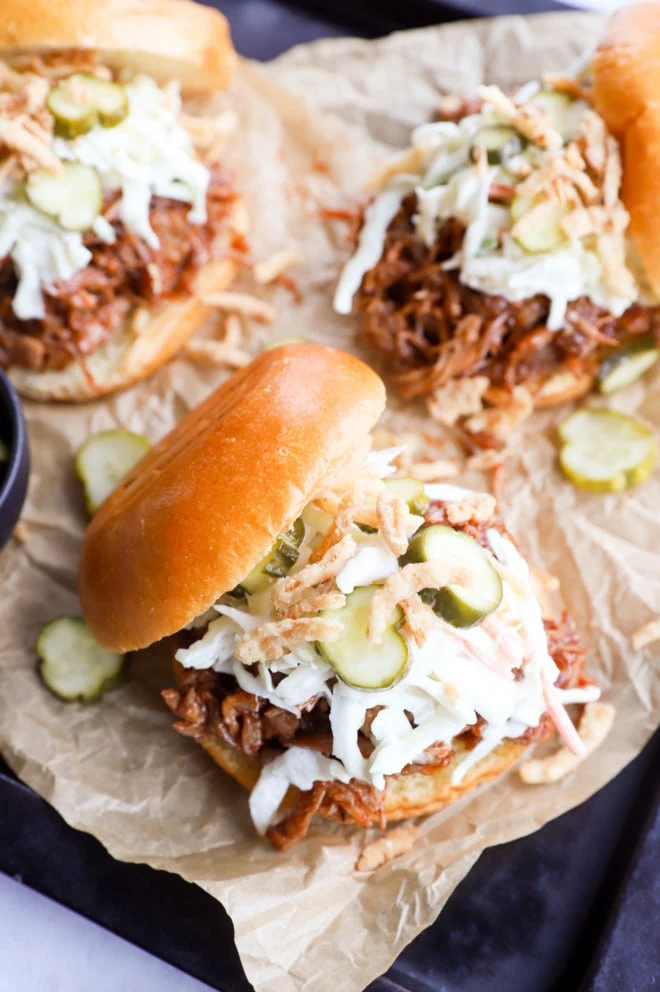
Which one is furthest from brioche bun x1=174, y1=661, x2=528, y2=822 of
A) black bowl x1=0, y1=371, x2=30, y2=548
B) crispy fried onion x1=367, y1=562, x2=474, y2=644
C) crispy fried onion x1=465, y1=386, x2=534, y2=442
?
crispy fried onion x1=465, y1=386, x2=534, y2=442

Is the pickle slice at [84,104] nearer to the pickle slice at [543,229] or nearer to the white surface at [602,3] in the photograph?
the pickle slice at [543,229]

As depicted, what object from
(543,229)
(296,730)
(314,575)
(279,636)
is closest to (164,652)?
(296,730)

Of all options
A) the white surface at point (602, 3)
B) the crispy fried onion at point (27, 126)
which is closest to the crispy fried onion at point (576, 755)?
the crispy fried onion at point (27, 126)

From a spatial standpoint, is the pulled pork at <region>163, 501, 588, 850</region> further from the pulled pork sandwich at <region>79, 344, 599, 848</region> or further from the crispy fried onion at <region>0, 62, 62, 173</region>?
the crispy fried onion at <region>0, 62, 62, 173</region>

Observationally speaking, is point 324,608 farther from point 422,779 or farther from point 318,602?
point 422,779

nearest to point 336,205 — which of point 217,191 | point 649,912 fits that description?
point 217,191
